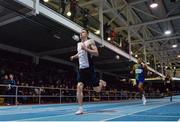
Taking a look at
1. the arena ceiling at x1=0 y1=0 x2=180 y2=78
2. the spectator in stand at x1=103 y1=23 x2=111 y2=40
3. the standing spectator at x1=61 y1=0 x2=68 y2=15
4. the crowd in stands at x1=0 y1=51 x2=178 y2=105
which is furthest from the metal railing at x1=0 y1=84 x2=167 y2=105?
the spectator in stand at x1=103 y1=23 x2=111 y2=40

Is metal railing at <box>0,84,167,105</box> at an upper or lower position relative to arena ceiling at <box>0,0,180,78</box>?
lower

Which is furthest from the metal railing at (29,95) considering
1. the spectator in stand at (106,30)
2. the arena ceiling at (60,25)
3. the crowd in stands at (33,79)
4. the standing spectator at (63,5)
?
the spectator in stand at (106,30)

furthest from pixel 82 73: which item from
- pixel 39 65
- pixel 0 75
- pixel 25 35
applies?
pixel 39 65

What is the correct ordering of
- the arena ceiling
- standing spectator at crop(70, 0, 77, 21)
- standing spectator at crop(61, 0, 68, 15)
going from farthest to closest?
standing spectator at crop(70, 0, 77, 21) → standing spectator at crop(61, 0, 68, 15) → the arena ceiling

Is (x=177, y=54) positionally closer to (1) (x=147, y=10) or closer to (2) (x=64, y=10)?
(1) (x=147, y=10)

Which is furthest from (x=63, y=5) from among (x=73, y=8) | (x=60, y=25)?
(x=60, y=25)

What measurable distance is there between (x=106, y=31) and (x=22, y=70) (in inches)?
216

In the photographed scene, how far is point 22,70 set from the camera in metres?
15.6

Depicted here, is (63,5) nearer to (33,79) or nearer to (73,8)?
(73,8)

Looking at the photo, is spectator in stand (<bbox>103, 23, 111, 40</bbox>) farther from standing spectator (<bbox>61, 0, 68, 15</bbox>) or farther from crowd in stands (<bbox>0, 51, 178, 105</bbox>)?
standing spectator (<bbox>61, 0, 68, 15</bbox>)

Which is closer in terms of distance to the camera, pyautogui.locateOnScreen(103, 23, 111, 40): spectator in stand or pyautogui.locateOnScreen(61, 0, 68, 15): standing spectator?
pyautogui.locateOnScreen(61, 0, 68, 15): standing spectator

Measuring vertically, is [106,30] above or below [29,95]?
above

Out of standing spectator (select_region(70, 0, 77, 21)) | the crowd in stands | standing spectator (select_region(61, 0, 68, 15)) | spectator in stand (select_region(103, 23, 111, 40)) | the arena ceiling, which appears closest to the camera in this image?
the arena ceiling

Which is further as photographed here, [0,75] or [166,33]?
[166,33]
